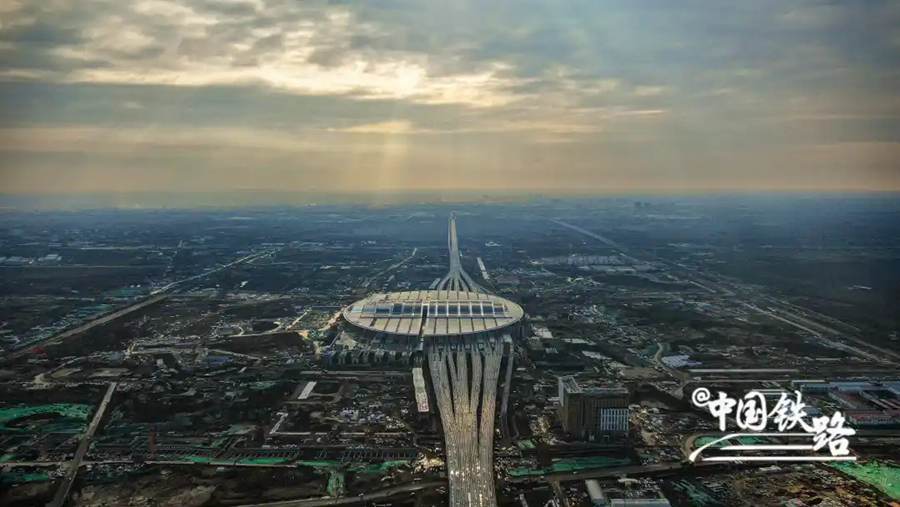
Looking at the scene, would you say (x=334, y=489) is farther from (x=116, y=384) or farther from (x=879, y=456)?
(x=879, y=456)

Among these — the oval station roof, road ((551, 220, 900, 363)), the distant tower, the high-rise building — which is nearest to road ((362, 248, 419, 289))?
the oval station roof

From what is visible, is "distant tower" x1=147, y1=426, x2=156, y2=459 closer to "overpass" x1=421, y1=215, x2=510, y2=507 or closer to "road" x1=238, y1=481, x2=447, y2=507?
"road" x1=238, y1=481, x2=447, y2=507

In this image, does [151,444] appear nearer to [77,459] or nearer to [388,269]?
[77,459]

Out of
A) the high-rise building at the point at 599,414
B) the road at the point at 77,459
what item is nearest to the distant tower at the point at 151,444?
the road at the point at 77,459

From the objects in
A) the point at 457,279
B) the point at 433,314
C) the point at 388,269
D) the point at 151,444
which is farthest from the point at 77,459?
the point at 388,269

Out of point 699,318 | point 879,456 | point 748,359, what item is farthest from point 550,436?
point 699,318

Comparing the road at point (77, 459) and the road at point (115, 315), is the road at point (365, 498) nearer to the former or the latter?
the road at point (77, 459)
